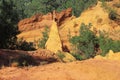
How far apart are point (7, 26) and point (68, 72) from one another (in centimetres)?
1971

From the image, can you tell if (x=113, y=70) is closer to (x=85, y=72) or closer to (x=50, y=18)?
(x=85, y=72)

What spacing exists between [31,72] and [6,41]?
62.6ft

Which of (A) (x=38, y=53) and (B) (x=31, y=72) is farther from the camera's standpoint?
(A) (x=38, y=53)

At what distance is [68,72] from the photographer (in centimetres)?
1169

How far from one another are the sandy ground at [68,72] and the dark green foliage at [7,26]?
18022 millimetres

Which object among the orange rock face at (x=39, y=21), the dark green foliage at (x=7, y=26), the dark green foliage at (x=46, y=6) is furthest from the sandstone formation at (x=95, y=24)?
the dark green foliage at (x=46, y=6)

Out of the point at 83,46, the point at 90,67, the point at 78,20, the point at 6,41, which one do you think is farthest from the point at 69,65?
the point at 78,20

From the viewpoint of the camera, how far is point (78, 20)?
5153 cm

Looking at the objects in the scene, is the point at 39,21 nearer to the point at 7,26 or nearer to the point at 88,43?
the point at 88,43

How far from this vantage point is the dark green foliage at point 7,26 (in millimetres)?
30312

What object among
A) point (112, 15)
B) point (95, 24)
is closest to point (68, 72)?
point (95, 24)

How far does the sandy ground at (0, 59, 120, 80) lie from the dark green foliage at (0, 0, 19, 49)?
1802 cm

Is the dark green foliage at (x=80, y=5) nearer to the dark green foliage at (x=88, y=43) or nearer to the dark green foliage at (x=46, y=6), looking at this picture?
the dark green foliage at (x=46, y=6)

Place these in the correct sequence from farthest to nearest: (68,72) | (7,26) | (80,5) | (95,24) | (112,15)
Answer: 1. (80,5)
2. (112,15)
3. (95,24)
4. (7,26)
5. (68,72)
